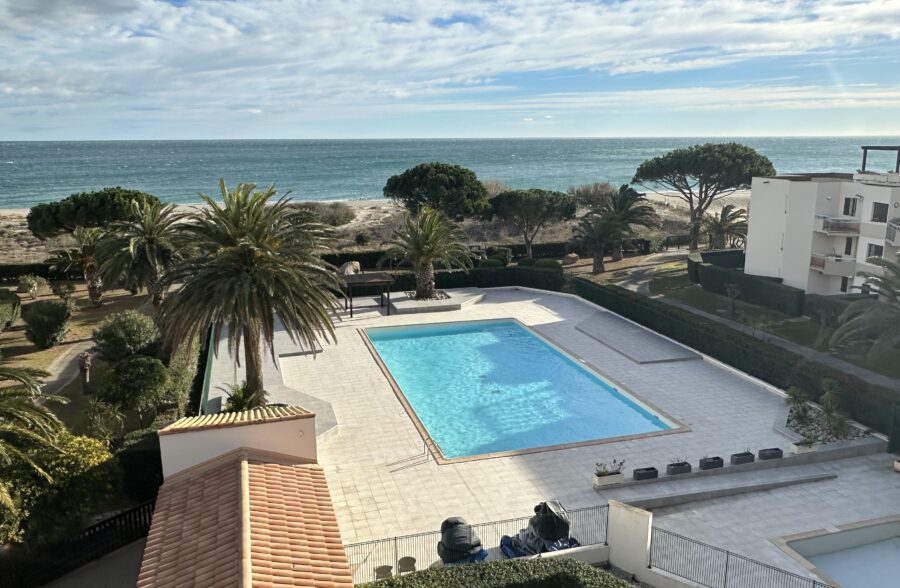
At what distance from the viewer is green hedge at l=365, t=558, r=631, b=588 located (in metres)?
11.6

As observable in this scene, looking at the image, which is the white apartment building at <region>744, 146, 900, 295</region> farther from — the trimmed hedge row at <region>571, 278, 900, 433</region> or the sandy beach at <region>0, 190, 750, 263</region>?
the sandy beach at <region>0, 190, 750, 263</region>

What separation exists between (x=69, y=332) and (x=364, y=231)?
127 feet

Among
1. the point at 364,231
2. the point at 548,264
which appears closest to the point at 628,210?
the point at 548,264

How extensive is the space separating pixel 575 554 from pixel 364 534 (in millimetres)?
4643

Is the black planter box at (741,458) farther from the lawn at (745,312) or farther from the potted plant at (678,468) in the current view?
the lawn at (745,312)

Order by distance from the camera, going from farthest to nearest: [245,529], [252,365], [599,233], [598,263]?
[598,263]
[599,233]
[252,365]
[245,529]

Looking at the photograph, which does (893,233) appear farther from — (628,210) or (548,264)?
(548,264)

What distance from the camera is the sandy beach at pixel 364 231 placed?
5416cm

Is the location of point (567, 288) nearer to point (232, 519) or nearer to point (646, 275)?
point (646, 275)

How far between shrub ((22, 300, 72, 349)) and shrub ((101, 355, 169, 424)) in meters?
9.76

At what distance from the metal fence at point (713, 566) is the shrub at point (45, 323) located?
24.0m

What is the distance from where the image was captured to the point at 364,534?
1519 centimetres

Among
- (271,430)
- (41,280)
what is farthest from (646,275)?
(41,280)

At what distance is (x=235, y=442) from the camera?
46.9 ft
